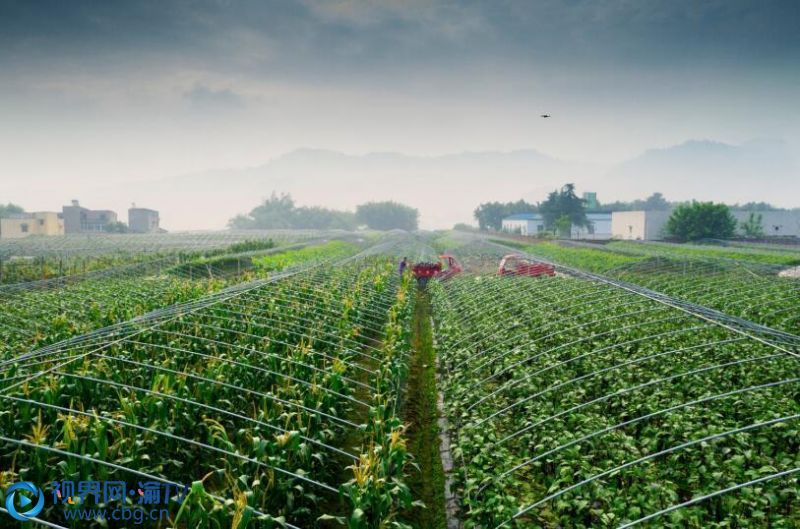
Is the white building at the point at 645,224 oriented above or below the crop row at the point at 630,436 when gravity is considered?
above

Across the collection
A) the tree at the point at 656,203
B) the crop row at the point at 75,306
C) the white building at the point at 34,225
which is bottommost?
the crop row at the point at 75,306

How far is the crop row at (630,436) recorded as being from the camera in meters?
4.71

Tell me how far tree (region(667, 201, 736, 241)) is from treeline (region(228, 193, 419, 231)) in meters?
83.9

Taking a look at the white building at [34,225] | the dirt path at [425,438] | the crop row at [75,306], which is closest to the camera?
the dirt path at [425,438]

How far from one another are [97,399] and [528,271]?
1470 centimetres

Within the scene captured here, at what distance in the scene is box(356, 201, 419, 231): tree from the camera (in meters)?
133

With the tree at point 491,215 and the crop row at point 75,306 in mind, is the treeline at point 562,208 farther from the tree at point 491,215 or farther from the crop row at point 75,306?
the crop row at point 75,306

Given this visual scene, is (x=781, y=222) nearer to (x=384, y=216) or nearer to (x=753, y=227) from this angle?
(x=753, y=227)

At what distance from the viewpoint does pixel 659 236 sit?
204 feet

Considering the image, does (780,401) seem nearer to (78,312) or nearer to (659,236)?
(78,312)

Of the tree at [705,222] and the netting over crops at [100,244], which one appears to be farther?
the tree at [705,222]

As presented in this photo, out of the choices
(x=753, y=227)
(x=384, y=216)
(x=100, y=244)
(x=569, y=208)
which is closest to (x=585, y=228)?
(x=569, y=208)

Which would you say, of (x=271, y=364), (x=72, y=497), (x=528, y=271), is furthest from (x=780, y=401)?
(x=528, y=271)

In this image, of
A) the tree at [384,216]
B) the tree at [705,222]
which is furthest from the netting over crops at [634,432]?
the tree at [384,216]
